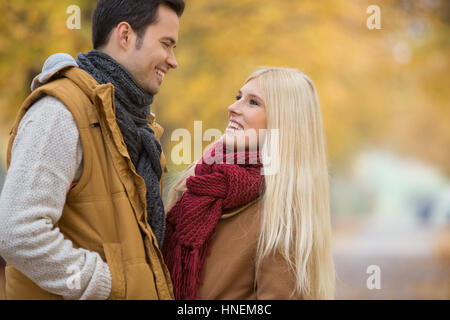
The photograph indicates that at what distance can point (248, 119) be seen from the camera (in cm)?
277

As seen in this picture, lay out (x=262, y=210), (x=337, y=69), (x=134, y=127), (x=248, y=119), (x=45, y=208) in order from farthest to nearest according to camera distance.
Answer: (x=337, y=69), (x=248, y=119), (x=262, y=210), (x=134, y=127), (x=45, y=208)

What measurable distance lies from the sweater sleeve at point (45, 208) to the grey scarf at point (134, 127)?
325mm

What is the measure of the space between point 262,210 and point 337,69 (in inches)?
174

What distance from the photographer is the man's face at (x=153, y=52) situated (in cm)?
248

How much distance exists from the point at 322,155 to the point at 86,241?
1344 millimetres

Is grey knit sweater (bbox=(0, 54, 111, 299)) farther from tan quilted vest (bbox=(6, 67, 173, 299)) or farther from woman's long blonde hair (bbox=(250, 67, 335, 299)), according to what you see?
woman's long blonde hair (bbox=(250, 67, 335, 299))

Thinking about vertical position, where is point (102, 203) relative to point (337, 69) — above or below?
below

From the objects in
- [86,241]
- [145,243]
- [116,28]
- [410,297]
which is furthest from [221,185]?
[410,297]

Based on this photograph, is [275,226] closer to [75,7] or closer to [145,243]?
[145,243]

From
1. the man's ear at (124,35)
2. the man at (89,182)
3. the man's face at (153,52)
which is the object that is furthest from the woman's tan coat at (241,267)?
the man's ear at (124,35)

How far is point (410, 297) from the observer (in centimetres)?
694

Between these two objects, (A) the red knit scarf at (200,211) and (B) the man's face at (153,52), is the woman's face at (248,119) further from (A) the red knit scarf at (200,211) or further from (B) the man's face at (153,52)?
(B) the man's face at (153,52)

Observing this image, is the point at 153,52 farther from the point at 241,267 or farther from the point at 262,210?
the point at 241,267

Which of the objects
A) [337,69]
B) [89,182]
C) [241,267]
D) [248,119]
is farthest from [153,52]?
[337,69]
